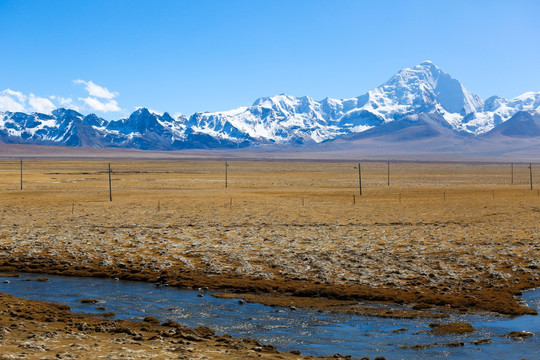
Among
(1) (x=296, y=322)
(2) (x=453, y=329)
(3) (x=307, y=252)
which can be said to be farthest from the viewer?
(3) (x=307, y=252)

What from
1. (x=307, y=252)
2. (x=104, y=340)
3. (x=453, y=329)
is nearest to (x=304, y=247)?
(x=307, y=252)

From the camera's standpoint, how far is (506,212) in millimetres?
36375

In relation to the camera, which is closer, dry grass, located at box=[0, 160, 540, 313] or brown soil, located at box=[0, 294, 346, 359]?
brown soil, located at box=[0, 294, 346, 359]

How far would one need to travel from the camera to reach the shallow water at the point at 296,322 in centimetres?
1234

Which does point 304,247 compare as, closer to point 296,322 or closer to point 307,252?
point 307,252

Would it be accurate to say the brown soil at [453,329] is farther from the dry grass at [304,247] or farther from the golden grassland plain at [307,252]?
the dry grass at [304,247]

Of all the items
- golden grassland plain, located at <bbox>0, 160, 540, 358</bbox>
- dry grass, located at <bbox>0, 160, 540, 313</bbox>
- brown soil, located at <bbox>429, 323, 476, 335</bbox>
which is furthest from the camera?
dry grass, located at <bbox>0, 160, 540, 313</bbox>

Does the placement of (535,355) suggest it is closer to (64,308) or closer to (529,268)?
(529,268)

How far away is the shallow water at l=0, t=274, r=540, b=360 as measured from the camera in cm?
1234

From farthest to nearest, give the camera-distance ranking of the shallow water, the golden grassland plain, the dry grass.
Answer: the dry grass, the golden grassland plain, the shallow water

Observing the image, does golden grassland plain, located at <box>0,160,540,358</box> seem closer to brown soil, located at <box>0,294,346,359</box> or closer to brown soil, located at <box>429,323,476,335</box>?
brown soil, located at <box>429,323,476,335</box>

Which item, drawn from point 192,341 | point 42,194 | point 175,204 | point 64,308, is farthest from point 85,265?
point 42,194

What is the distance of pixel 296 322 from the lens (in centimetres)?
1447

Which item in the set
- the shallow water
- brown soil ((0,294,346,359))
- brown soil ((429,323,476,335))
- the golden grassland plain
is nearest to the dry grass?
the golden grassland plain
